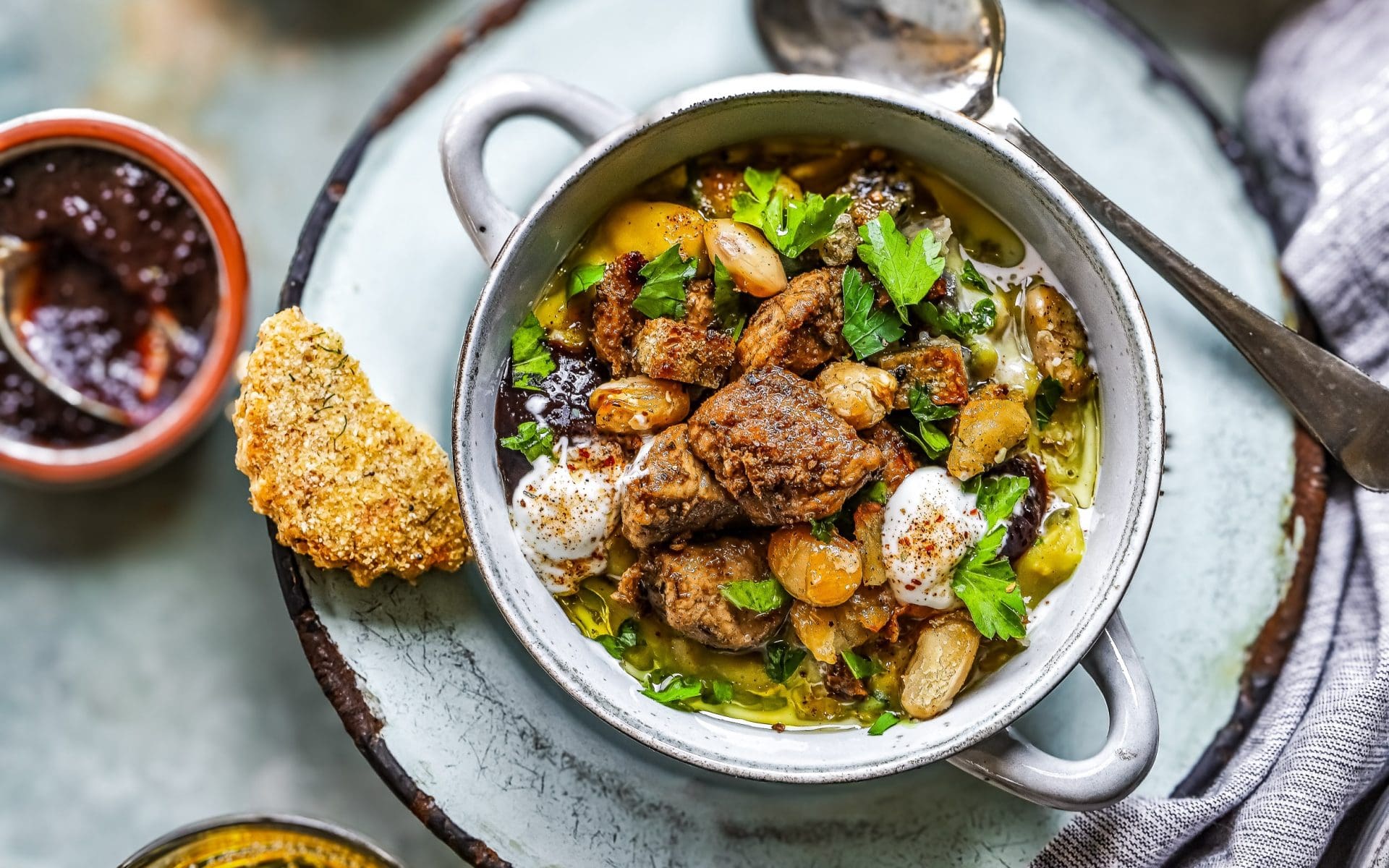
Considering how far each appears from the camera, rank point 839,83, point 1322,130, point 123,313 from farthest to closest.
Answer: point 123,313 → point 1322,130 → point 839,83

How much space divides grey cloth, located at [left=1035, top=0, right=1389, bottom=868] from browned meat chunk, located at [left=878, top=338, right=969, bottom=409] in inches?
41.7

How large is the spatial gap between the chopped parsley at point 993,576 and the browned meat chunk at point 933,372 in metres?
0.20

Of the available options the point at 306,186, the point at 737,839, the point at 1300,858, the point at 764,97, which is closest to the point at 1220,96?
the point at 764,97

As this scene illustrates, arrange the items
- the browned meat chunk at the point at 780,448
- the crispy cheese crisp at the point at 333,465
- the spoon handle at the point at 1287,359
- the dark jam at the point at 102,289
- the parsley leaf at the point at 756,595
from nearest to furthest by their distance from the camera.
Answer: the browned meat chunk at the point at 780,448
the parsley leaf at the point at 756,595
the crispy cheese crisp at the point at 333,465
the spoon handle at the point at 1287,359
the dark jam at the point at 102,289

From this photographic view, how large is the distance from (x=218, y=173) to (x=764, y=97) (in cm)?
203

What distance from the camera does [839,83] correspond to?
218cm

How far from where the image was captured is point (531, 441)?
231cm

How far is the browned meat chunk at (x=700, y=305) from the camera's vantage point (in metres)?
2.30

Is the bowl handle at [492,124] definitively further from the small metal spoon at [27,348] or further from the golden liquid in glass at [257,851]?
the golden liquid in glass at [257,851]

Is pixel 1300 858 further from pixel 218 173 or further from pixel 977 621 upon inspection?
pixel 218 173

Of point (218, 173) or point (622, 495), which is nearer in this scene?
point (622, 495)

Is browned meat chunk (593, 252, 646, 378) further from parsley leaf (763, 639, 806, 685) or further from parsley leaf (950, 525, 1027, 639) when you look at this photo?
parsley leaf (950, 525, 1027, 639)

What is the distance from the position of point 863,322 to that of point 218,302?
187 cm

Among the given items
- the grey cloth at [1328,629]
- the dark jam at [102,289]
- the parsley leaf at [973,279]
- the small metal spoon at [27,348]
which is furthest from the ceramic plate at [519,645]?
the small metal spoon at [27,348]
